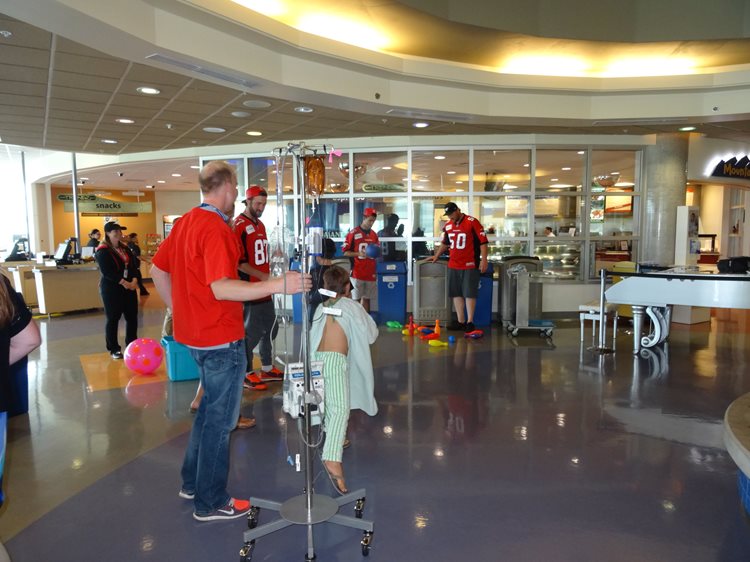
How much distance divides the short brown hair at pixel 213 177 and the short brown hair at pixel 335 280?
2.38 feet

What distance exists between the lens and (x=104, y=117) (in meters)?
7.21

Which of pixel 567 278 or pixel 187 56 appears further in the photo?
pixel 567 278

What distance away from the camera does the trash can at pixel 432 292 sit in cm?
836

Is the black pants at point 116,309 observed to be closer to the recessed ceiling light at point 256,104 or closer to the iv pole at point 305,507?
the recessed ceiling light at point 256,104

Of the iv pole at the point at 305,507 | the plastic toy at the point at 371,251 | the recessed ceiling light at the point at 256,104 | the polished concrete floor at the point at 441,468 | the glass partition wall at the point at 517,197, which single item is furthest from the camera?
the glass partition wall at the point at 517,197

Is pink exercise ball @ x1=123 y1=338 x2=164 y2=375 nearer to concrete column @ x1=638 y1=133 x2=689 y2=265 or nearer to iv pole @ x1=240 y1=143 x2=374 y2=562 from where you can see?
iv pole @ x1=240 y1=143 x2=374 y2=562

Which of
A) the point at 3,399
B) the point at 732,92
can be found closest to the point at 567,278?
the point at 732,92

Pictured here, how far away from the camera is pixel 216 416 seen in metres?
2.53

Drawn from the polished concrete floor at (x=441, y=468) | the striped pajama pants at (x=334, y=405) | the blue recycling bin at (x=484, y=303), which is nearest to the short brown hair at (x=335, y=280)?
the striped pajama pants at (x=334, y=405)

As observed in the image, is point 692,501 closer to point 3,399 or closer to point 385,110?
point 3,399

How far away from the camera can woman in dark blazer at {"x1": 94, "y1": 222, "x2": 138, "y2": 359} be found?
5.94 m

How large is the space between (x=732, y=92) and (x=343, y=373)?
7.22m

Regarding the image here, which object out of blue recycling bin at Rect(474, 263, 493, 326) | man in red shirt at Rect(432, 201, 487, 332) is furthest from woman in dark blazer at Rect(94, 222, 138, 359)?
blue recycling bin at Rect(474, 263, 493, 326)

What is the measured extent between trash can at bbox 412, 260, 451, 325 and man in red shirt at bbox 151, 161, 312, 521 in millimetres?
5860
